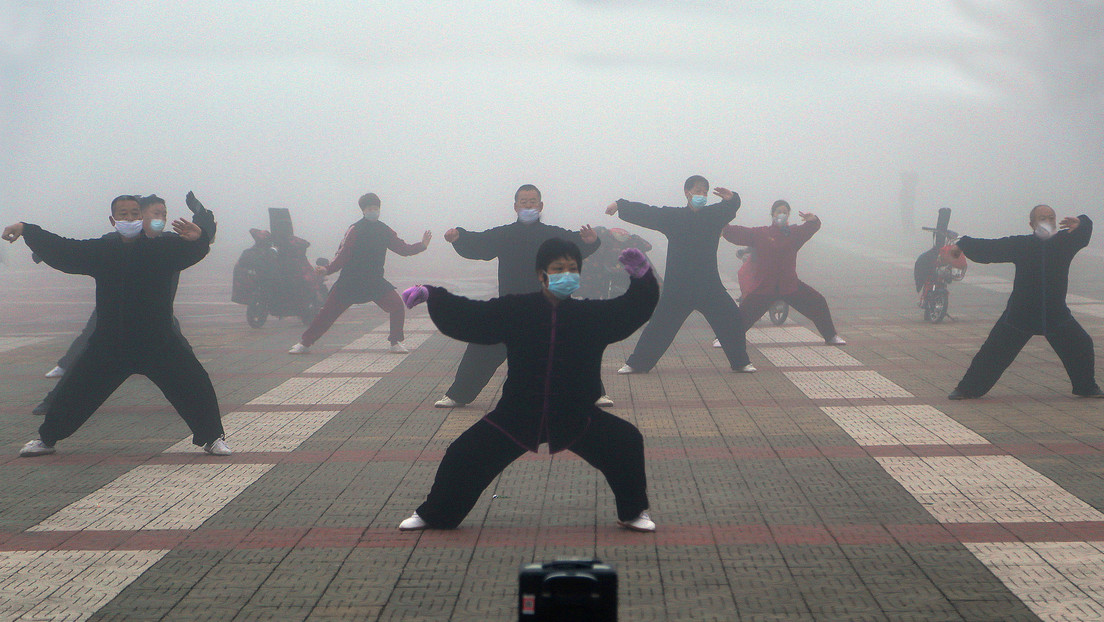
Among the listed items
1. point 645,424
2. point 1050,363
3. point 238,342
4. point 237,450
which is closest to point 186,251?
point 237,450

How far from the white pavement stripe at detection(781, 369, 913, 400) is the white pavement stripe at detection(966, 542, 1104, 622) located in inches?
174

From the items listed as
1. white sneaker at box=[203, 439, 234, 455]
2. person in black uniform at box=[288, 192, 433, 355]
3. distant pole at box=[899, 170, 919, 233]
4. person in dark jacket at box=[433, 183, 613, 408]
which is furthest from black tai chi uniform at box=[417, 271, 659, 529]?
distant pole at box=[899, 170, 919, 233]

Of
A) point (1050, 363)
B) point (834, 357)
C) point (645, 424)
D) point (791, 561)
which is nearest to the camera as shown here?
point (791, 561)

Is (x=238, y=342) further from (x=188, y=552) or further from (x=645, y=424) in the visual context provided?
(x=188, y=552)

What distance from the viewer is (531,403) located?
5.64m

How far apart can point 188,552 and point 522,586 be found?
3.20 meters

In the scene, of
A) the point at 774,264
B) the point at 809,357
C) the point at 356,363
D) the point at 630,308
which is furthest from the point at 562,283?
the point at 774,264

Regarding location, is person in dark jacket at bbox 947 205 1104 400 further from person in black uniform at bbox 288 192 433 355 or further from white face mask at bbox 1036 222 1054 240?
person in black uniform at bbox 288 192 433 355

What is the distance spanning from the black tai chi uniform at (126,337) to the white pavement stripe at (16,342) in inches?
290

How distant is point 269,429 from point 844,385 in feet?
16.8

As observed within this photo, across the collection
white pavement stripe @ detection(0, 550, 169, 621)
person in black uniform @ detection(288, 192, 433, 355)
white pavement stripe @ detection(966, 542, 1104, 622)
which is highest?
person in black uniform @ detection(288, 192, 433, 355)

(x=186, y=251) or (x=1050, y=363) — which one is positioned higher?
(x=186, y=251)

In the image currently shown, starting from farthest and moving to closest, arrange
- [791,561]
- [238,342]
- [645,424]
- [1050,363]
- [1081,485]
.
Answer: [238,342]
[1050,363]
[645,424]
[1081,485]
[791,561]

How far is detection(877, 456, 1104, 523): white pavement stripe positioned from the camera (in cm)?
595
